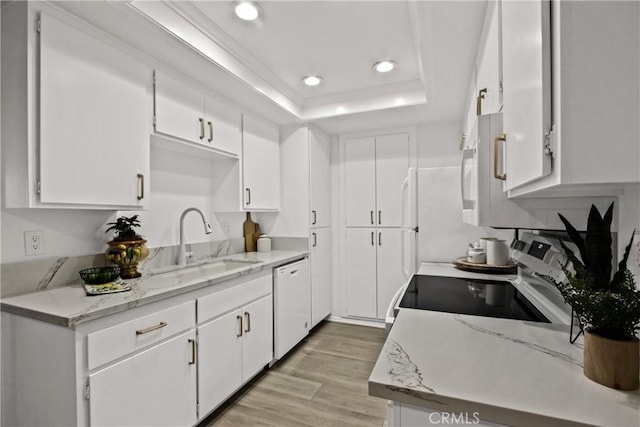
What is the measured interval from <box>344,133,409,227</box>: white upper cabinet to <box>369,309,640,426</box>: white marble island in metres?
2.39

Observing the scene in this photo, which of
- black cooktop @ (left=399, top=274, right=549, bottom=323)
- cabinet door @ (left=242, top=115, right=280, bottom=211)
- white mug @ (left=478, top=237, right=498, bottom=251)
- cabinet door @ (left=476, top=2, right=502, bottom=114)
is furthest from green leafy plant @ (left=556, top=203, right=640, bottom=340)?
cabinet door @ (left=242, top=115, right=280, bottom=211)

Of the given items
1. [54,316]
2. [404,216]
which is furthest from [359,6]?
[54,316]

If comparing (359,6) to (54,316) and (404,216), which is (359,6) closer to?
(404,216)

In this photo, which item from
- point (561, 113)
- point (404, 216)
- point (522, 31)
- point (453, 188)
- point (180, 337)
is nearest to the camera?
point (561, 113)

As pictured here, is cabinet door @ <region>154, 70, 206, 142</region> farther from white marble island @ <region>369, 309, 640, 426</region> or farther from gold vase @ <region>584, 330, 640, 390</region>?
gold vase @ <region>584, 330, 640, 390</region>

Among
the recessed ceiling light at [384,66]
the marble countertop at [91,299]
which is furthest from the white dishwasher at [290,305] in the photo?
the recessed ceiling light at [384,66]

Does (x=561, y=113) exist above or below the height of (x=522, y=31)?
below

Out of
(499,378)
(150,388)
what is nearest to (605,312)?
(499,378)

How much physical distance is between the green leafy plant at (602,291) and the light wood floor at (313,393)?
5.25ft

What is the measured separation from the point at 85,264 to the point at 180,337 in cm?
69

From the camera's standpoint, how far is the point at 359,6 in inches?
66.4
